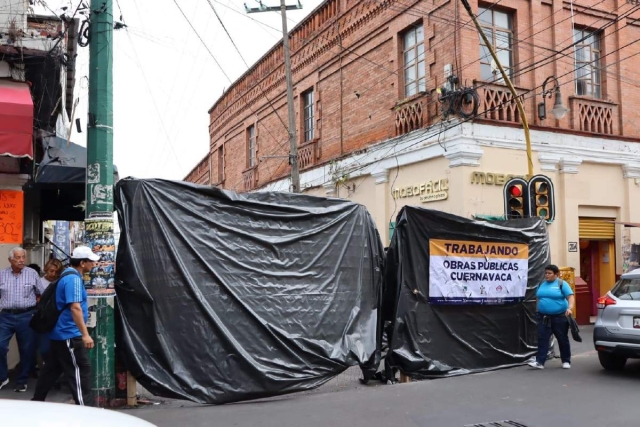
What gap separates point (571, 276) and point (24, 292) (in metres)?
12.2

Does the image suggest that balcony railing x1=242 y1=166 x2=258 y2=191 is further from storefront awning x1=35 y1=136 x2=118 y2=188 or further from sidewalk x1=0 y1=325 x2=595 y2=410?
sidewalk x1=0 y1=325 x2=595 y2=410

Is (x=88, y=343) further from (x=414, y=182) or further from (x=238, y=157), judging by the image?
(x=238, y=157)

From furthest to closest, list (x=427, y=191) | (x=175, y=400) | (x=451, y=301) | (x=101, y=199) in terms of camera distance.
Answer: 1. (x=427, y=191)
2. (x=451, y=301)
3. (x=175, y=400)
4. (x=101, y=199)

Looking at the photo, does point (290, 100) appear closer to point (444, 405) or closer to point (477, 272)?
point (477, 272)

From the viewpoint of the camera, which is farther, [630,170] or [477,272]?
[630,170]

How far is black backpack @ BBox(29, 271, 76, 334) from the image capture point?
581cm

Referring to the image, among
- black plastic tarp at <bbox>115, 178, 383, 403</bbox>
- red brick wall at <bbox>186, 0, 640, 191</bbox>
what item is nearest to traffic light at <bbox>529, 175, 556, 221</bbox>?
red brick wall at <bbox>186, 0, 640, 191</bbox>

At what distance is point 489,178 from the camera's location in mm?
14016

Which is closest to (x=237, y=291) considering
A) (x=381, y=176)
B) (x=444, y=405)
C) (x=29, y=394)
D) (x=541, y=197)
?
(x=444, y=405)

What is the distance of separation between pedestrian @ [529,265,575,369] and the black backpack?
6.81 meters

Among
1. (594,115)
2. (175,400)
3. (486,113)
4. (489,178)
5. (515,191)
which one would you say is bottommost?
(175,400)

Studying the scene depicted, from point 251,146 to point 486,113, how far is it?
1414cm

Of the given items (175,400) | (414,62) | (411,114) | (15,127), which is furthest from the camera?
(414,62)

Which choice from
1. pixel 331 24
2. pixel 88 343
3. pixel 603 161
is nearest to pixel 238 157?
pixel 331 24
